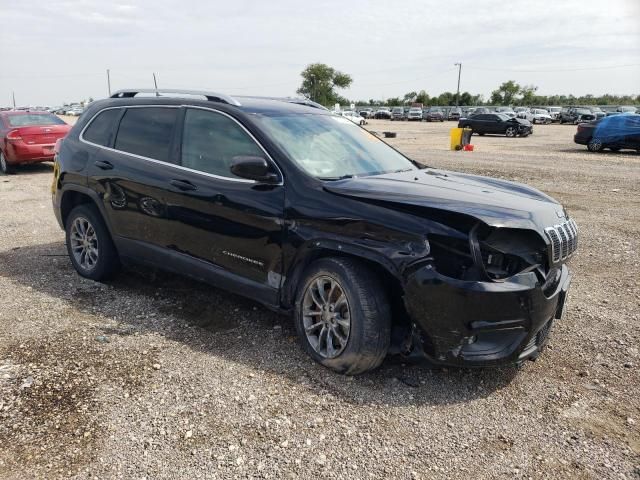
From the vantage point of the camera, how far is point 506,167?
1448 centimetres

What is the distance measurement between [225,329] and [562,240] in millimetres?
2503

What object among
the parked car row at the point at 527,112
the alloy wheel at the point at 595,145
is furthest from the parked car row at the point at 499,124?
the alloy wheel at the point at 595,145

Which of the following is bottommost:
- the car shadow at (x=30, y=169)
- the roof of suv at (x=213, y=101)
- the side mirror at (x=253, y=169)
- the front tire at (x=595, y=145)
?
the car shadow at (x=30, y=169)

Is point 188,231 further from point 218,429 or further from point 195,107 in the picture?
point 218,429

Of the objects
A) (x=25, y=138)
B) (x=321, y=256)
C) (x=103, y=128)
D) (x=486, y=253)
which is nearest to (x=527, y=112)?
(x=25, y=138)

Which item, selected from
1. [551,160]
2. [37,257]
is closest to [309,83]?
[551,160]

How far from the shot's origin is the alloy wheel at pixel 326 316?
340 centimetres

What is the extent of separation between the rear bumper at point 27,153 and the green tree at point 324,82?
8977cm

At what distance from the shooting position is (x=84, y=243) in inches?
207

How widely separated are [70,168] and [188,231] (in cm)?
186

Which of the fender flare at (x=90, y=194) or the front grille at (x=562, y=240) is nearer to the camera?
the front grille at (x=562, y=240)

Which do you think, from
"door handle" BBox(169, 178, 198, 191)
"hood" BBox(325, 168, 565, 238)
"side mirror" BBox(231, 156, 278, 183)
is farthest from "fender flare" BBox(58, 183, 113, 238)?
"hood" BBox(325, 168, 565, 238)

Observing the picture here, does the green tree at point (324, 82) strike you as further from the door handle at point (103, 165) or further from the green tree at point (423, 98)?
the door handle at point (103, 165)

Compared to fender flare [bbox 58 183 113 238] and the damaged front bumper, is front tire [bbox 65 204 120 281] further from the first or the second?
the damaged front bumper
